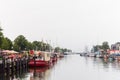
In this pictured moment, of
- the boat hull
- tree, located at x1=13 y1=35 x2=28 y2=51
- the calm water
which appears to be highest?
tree, located at x1=13 y1=35 x2=28 y2=51

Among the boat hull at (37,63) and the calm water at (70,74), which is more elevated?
the boat hull at (37,63)

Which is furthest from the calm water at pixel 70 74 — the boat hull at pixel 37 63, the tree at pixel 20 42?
the tree at pixel 20 42

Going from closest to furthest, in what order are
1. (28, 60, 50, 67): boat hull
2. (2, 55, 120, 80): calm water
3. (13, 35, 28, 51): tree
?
(2, 55, 120, 80): calm water < (28, 60, 50, 67): boat hull < (13, 35, 28, 51): tree

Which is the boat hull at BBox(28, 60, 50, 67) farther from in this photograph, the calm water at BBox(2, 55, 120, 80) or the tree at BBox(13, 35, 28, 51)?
the tree at BBox(13, 35, 28, 51)

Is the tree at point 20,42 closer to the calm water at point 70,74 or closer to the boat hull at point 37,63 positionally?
the boat hull at point 37,63

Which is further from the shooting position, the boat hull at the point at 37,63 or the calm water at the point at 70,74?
the boat hull at the point at 37,63

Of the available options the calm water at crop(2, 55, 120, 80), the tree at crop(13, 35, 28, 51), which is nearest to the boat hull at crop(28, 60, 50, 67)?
the calm water at crop(2, 55, 120, 80)

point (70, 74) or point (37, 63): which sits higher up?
point (37, 63)

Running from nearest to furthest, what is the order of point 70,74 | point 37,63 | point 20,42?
1. point 70,74
2. point 37,63
3. point 20,42

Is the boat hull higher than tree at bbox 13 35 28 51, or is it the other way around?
tree at bbox 13 35 28 51

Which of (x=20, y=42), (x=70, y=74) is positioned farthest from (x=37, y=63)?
(x=20, y=42)

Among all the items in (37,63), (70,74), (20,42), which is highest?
(20,42)

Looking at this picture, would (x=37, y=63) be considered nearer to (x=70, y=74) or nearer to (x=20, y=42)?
(x=70, y=74)

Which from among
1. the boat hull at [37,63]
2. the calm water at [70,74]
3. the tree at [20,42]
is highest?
the tree at [20,42]
